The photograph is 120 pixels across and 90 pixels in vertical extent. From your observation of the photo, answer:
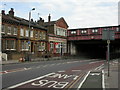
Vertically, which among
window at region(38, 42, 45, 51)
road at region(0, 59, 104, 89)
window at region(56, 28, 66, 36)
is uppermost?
window at region(56, 28, 66, 36)

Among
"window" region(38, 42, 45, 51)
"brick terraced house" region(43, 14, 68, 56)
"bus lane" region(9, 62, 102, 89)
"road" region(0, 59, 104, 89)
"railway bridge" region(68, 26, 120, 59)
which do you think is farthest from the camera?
"railway bridge" region(68, 26, 120, 59)

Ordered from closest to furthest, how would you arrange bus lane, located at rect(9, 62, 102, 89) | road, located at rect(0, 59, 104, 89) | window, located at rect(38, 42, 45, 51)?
bus lane, located at rect(9, 62, 102, 89) < road, located at rect(0, 59, 104, 89) < window, located at rect(38, 42, 45, 51)

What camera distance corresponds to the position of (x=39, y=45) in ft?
166

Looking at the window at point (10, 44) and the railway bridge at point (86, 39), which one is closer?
the window at point (10, 44)

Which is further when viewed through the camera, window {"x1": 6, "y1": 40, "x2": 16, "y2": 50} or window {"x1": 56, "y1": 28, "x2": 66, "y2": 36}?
window {"x1": 56, "y1": 28, "x2": 66, "y2": 36}

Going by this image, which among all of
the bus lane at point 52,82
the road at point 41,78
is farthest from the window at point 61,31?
the bus lane at point 52,82

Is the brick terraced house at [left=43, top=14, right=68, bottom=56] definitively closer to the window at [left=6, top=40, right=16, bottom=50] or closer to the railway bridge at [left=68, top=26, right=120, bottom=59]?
the railway bridge at [left=68, top=26, right=120, bottom=59]

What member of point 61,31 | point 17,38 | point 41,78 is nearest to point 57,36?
point 61,31

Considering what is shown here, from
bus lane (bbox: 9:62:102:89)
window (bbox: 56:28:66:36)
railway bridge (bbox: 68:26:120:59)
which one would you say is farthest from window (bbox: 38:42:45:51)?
bus lane (bbox: 9:62:102:89)

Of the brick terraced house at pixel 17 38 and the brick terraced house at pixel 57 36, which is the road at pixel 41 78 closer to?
the brick terraced house at pixel 17 38

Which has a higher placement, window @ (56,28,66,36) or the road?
window @ (56,28,66,36)

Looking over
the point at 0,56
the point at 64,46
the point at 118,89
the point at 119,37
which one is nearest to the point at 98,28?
the point at 119,37

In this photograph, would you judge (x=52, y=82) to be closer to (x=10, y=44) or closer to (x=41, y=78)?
(x=41, y=78)

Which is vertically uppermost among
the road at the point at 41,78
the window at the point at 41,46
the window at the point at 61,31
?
the window at the point at 61,31
